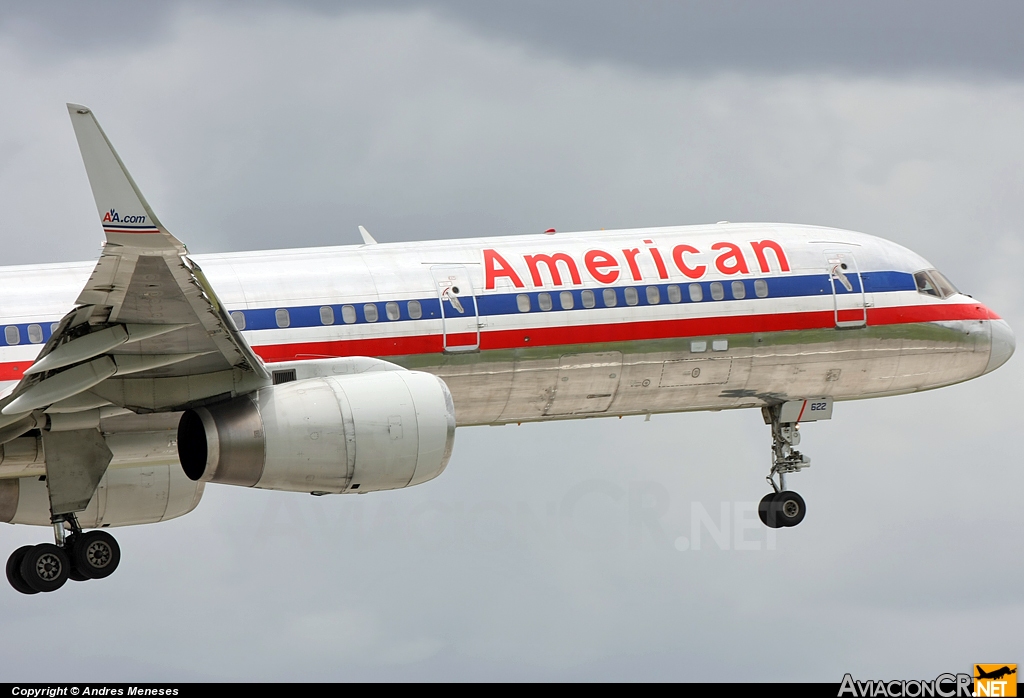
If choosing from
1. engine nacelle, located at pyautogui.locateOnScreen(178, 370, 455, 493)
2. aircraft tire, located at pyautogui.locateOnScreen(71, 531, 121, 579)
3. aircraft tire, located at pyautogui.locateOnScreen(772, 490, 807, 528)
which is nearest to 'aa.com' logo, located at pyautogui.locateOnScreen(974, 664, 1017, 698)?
aircraft tire, located at pyautogui.locateOnScreen(772, 490, 807, 528)

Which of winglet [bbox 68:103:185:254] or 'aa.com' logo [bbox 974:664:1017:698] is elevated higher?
winglet [bbox 68:103:185:254]

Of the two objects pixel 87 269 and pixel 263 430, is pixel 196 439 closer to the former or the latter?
pixel 263 430

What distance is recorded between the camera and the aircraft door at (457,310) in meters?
28.1

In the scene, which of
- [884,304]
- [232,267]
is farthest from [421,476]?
[884,304]

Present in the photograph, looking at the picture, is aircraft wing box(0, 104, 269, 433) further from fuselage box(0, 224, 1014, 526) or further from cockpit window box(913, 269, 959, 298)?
cockpit window box(913, 269, 959, 298)

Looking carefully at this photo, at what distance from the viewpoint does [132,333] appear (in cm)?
2284

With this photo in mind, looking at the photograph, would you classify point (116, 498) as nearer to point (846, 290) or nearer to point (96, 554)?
point (96, 554)

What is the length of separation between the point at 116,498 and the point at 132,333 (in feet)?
30.2

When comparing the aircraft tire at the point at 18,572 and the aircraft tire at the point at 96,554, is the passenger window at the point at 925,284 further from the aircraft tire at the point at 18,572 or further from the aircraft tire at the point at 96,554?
the aircraft tire at the point at 18,572

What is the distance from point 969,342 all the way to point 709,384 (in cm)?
549

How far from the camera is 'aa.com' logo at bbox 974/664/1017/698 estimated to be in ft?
88.0

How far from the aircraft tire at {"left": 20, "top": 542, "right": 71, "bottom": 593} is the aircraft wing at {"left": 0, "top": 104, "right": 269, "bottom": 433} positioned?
270 cm

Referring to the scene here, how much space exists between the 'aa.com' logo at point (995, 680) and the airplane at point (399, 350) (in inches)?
238

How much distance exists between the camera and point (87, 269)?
27750mm
